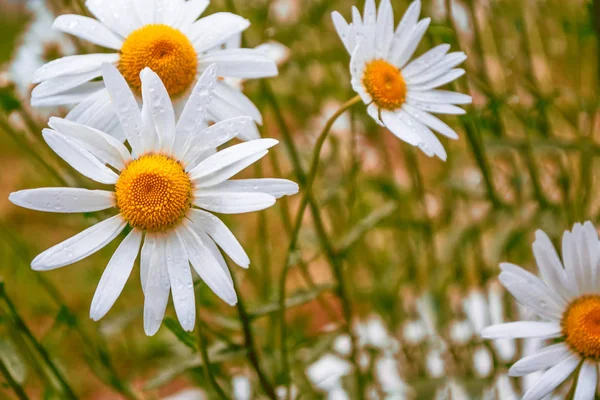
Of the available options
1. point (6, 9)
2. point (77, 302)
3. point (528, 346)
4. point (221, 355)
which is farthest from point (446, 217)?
point (6, 9)

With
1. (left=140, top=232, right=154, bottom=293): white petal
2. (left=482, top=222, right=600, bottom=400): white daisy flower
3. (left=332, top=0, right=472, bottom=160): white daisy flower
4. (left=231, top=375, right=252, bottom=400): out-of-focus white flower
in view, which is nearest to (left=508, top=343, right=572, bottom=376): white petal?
(left=482, top=222, right=600, bottom=400): white daisy flower

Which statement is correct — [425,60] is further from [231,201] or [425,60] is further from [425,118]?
[231,201]

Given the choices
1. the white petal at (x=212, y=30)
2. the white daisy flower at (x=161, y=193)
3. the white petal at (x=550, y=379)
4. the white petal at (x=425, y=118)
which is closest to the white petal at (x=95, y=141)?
the white daisy flower at (x=161, y=193)

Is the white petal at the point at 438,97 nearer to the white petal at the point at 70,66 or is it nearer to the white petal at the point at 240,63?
the white petal at the point at 240,63

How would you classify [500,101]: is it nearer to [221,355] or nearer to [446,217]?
[221,355]

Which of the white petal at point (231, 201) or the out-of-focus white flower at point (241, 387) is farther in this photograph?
the out-of-focus white flower at point (241, 387)

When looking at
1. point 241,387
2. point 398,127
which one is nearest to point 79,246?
point 398,127
